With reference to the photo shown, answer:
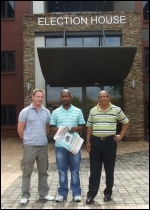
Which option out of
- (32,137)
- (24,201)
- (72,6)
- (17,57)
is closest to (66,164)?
(32,137)

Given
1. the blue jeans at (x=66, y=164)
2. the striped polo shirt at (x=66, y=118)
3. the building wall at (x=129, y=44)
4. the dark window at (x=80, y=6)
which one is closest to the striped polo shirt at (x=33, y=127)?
the striped polo shirt at (x=66, y=118)

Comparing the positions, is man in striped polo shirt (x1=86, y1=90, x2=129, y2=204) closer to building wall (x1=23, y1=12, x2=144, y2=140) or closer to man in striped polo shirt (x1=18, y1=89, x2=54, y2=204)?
man in striped polo shirt (x1=18, y1=89, x2=54, y2=204)

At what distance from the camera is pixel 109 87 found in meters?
18.4

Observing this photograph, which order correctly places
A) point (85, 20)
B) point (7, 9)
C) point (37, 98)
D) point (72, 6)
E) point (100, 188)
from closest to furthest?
point (37, 98) → point (100, 188) → point (85, 20) → point (7, 9) → point (72, 6)

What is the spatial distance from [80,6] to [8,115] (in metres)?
8.39

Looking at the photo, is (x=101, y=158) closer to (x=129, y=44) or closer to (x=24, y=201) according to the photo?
(x=24, y=201)

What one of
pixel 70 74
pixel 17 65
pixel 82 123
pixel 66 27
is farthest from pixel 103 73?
pixel 82 123

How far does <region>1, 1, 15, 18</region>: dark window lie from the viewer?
72.7 ft

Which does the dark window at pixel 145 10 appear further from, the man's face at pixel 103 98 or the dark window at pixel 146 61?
the man's face at pixel 103 98

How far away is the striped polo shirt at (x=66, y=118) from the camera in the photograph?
5766 mm

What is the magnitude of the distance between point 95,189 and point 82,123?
112cm

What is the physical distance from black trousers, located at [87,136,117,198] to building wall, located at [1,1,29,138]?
652 inches

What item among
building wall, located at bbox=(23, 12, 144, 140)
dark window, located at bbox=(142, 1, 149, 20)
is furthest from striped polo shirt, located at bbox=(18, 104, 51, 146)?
dark window, located at bbox=(142, 1, 149, 20)

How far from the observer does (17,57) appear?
2200 centimetres
